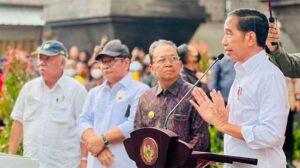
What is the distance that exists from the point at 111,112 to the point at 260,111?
A: 2.42 metres

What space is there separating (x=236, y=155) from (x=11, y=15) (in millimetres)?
16512

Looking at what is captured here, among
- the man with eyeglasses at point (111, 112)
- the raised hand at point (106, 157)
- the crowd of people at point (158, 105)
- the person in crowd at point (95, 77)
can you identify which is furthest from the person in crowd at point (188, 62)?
the person in crowd at point (95, 77)

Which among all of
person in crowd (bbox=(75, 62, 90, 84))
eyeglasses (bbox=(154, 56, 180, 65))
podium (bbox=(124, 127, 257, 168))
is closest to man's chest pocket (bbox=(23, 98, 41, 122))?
eyeglasses (bbox=(154, 56, 180, 65))

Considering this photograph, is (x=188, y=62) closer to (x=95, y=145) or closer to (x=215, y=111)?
(x=95, y=145)

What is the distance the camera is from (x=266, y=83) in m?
4.62

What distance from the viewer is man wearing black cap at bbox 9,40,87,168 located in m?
7.19

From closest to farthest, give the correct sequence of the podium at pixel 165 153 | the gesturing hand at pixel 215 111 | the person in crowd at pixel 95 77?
the podium at pixel 165 153 → the gesturing hand at pixel 215 111 → the person in crowd at pixel 95 77

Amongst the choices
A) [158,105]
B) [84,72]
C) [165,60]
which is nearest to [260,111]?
[158,105]

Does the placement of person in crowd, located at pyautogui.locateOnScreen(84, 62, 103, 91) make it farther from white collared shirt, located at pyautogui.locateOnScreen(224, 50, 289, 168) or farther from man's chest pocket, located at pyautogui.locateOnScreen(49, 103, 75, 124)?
white collared shirt, located at pyautogui.locateOnScreen(224, 50, 289, 168)

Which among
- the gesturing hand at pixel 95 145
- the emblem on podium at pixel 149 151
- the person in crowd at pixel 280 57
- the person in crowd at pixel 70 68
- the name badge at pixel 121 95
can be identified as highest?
the person in crowd at pixel 70 68

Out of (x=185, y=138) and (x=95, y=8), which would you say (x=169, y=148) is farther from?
(x=95, y=8)

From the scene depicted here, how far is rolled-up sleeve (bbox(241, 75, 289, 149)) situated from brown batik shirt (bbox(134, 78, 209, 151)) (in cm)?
127

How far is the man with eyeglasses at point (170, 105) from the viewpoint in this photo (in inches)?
230

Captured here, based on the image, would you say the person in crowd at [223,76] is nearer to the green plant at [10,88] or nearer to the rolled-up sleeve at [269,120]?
the green plant at [10,88]
